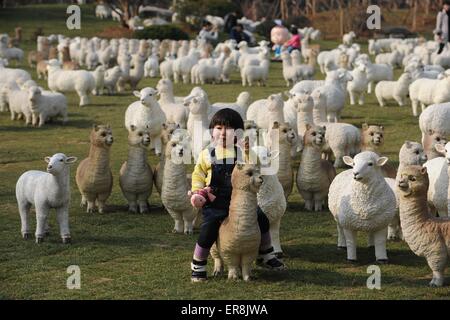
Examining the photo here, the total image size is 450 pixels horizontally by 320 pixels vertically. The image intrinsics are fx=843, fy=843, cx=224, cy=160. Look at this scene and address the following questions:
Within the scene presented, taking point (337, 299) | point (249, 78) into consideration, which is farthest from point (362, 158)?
point (249, 78)

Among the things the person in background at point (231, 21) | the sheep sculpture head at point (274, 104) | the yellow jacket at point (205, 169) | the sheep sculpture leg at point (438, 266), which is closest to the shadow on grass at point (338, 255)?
the sheep sculpture leg at point (438, 266)

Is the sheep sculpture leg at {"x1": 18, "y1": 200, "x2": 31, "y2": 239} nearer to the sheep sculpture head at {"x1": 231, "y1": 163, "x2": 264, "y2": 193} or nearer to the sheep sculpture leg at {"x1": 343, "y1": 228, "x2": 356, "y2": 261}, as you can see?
the sheep sculpture head at {"x1": 231, "y1": 163, "x2": 264, "y2": 193}

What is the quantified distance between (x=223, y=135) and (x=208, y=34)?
29304 millimetres

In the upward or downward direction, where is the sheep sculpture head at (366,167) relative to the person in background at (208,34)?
downward

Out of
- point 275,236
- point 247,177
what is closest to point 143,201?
point 275,236

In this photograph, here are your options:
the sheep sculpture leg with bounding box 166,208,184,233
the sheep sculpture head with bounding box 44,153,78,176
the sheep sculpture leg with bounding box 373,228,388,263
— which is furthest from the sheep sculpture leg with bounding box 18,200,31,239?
the sheep sculpture leg with bounding box 373,228,388,263

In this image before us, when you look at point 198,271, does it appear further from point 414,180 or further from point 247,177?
point 414,180

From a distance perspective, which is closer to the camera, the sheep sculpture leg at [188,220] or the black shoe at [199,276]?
the black shoe at [199,276]

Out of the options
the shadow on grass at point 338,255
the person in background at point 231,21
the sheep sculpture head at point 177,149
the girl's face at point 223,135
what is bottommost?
the shadow on grass at point 338,255

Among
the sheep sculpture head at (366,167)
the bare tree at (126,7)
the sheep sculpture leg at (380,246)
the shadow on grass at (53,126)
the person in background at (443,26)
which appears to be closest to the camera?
the sheep sculpture head at (366,167)

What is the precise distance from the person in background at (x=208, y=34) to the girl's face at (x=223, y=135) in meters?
27.9

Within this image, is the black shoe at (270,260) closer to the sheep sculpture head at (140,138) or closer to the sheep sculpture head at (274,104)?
the sheep sculpture head at (140,138)

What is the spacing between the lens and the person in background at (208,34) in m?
35.0

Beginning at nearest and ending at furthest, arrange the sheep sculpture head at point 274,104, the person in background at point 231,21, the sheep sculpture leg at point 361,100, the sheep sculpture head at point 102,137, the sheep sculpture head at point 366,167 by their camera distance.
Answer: the sheep sculpture head at point 366,167
the sheep sculpture head at point 102,137
the sheep sculpture head at point 274,104
the sheep sculpture leg at point 361,100
the person in background at point 231,21
